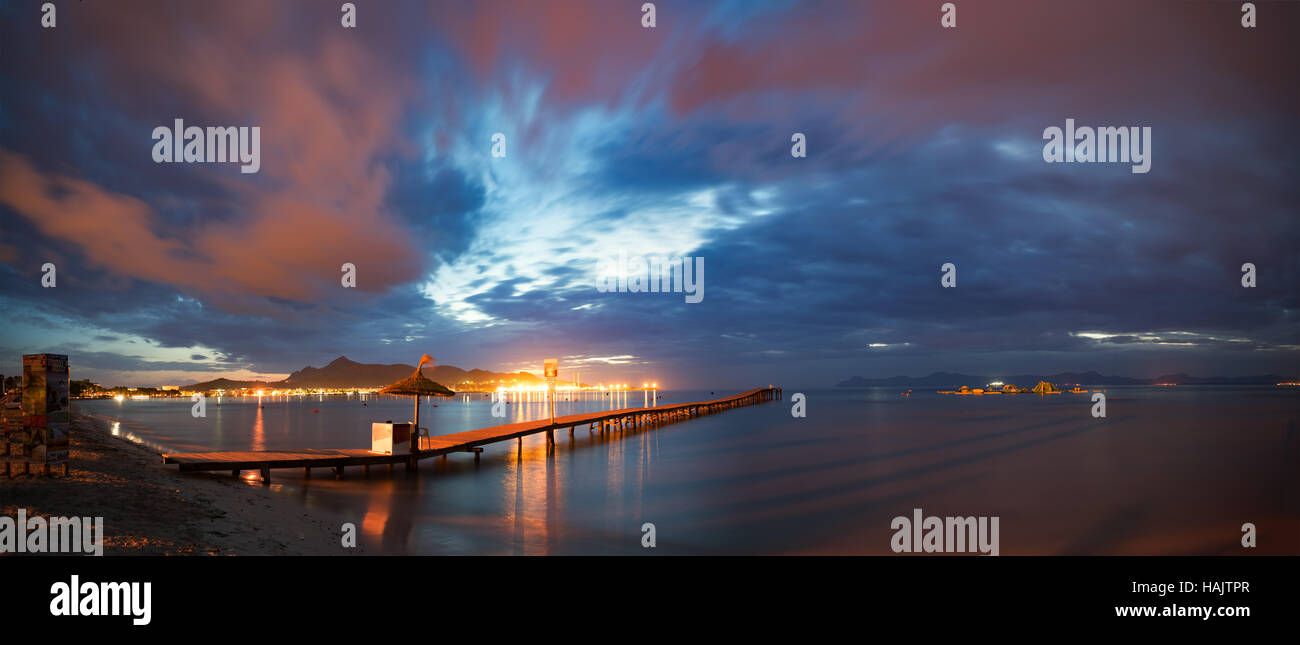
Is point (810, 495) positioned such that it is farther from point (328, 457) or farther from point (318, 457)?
point (318, 457)

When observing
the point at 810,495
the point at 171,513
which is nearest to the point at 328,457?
the point at 171,513

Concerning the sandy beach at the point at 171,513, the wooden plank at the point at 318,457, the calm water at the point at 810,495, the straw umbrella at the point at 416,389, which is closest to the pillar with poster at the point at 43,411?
the sandy beach at the point at 171,513

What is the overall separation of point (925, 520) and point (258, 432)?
1984 inches

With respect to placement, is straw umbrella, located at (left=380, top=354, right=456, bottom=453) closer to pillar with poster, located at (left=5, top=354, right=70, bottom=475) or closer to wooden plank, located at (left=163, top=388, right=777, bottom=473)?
wooden plank, located at (left=163, top=388, right=777, bottom=473)

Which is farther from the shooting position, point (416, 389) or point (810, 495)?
point (416, 389)

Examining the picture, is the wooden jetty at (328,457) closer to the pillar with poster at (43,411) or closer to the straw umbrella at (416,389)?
the straw umbrella at (416,389)

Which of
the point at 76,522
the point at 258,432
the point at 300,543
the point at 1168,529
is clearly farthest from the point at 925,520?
the point at 258,432

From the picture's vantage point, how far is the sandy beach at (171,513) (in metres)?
8.64

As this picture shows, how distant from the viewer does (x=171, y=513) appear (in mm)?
10250

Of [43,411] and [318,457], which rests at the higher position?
[43,411]
